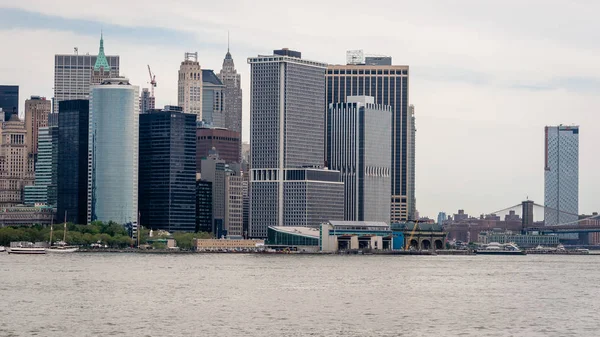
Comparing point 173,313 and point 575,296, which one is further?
point 575,296

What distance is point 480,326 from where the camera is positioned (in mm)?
97125

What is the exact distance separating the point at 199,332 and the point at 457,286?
6127 cm

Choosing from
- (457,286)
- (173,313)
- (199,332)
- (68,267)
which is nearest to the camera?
(199,332)

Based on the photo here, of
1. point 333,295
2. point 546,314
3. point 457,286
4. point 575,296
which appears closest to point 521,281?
point 457,286

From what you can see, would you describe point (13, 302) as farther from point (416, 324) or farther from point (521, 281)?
point (521, 281)

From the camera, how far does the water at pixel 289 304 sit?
9406cm

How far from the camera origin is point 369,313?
106 metres

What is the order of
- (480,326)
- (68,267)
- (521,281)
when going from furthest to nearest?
(68,267)
(521,281)
(480,326)

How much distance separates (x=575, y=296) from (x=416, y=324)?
37758 mm

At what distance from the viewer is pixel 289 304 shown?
375 ft

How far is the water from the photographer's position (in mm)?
94062

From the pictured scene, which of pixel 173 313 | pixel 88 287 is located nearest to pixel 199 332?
pixel 173 313

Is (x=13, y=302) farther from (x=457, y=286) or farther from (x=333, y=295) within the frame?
(x=457, y=286)

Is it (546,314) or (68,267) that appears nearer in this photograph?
(546,314)
